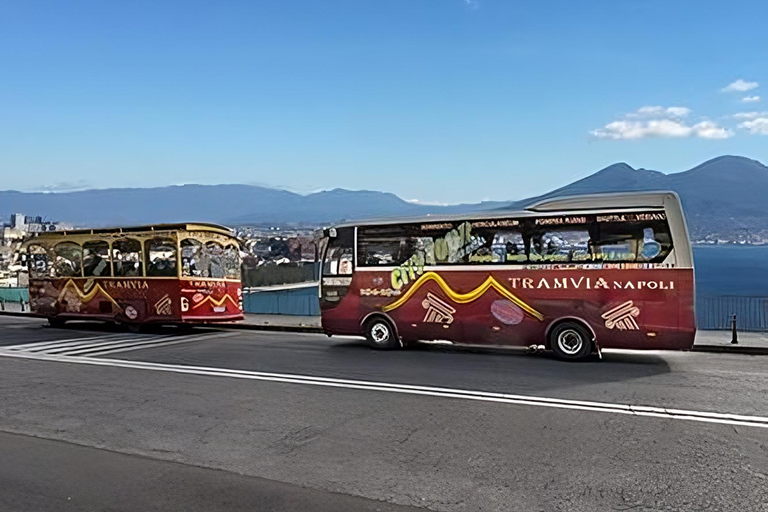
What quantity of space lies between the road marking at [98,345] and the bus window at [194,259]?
1.86 m

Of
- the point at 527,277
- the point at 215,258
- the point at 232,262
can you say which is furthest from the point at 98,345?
the point at 527,277

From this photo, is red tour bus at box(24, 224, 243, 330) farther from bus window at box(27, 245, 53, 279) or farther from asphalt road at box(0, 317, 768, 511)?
asphalt road at box(0, 317, 768, 511)

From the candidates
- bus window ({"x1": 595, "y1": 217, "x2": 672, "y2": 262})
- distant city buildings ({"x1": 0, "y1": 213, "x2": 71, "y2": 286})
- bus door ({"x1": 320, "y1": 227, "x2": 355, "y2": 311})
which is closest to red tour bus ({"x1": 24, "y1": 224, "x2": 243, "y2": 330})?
distant city buildings ({"x1": 0, "y1": 213, "x2": 71, "y2": 286})

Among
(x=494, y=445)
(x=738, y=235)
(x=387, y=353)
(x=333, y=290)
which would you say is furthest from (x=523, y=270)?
(x=738, y=235)

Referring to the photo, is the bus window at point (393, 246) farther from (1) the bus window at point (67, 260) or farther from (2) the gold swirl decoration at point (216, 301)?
(1) the bus window at point (67, 260)

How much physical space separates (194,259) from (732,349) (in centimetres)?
1441

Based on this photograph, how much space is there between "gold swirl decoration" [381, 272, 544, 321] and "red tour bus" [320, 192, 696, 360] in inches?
0.9

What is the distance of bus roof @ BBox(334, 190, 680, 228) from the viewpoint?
12.6 metres

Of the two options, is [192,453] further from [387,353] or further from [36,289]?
[36,289]

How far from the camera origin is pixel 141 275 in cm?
1964

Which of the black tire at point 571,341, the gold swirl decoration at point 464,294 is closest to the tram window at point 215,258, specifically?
the gold swirl decoration at point 464,294

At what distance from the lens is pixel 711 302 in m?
20.4

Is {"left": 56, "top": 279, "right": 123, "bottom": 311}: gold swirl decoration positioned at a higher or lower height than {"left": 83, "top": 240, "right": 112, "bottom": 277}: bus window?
lower

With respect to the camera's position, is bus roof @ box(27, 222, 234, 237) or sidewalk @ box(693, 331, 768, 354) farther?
bus roof @ box(27, 222, 234, 237)
